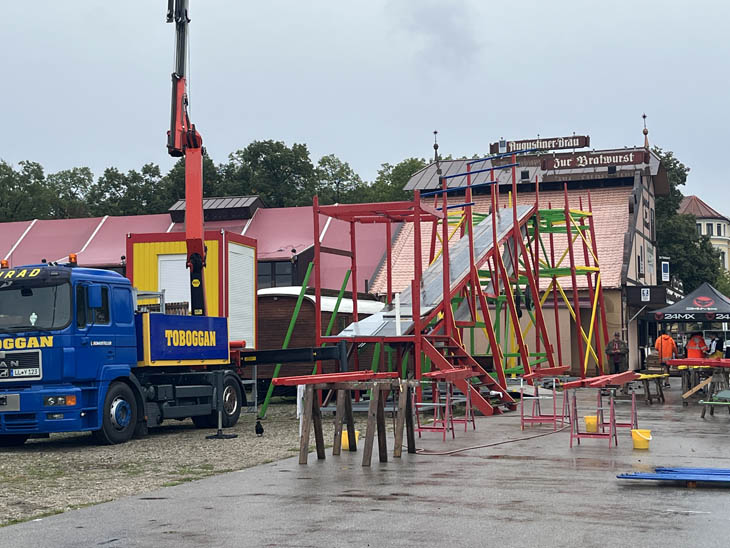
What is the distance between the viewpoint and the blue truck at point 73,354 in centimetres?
1695

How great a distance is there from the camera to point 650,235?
173 feet

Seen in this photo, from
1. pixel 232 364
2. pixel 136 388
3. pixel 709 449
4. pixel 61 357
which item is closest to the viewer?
pixel 709 449

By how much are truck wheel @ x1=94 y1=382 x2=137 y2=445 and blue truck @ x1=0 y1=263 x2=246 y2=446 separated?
2 centimetres

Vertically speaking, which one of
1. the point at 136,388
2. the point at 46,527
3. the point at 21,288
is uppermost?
the point at 21,288

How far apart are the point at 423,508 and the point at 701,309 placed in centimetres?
2257

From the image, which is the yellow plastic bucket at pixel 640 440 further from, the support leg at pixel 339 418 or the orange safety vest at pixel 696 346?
the orange safety vest at pixel 696 346

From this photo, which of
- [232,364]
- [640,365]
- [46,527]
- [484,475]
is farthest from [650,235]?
[46,527]

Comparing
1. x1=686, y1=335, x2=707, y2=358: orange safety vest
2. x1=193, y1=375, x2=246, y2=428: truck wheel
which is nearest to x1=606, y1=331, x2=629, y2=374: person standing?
x1=686, y1=335, x2=707, y2=358: orange safety vest

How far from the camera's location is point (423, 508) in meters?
9.99

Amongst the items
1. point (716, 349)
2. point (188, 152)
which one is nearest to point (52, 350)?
point (188, 152)

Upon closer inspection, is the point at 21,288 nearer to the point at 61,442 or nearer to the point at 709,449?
the point at 61,442

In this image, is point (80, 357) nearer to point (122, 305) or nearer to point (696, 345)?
point (122, 305)

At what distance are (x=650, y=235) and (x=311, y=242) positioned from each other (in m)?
17.6

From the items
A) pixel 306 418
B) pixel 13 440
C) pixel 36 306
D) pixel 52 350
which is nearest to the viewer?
pixel 306 418
